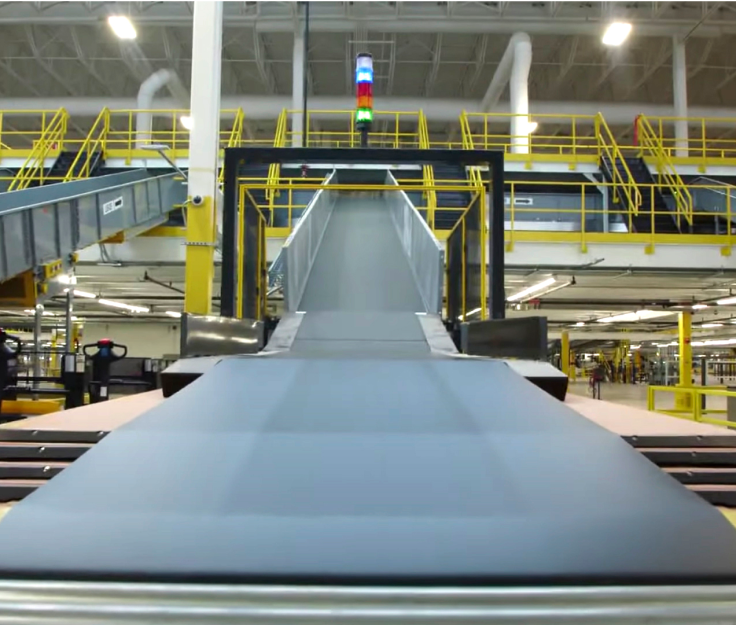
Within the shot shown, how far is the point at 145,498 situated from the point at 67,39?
839 inches

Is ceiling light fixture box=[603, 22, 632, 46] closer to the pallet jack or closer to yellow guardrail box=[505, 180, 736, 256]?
yellow guardrail box=[505, 180, 736, 256]

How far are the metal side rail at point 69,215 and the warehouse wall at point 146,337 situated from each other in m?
11.2

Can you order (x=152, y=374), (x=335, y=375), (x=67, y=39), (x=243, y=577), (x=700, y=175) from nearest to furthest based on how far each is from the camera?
(x=243, y=577), (x=335, y=375), (x=152, y=374), (x=700, y=175), (x=67, y=39)

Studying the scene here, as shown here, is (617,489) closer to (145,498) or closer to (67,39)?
(145,498)

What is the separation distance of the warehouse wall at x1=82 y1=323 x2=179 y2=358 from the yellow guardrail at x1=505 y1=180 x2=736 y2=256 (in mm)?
13189

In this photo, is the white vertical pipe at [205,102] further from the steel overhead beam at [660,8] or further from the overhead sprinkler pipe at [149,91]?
the steel overhead beam at [660,8]

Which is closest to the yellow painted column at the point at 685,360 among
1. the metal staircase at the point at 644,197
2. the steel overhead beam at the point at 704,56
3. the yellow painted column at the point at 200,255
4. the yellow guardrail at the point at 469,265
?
the metal staircase at the point at 644,197

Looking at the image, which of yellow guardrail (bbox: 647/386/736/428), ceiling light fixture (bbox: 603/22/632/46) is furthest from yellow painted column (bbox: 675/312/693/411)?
ceiling light fixture (bbox: 603/22/632/46)

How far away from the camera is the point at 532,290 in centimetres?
1216

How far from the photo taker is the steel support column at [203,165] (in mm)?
7145

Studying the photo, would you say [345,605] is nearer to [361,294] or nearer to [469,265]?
[469,265]

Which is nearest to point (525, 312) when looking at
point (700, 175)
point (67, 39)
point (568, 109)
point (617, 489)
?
point (700, 175)

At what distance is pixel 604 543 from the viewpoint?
1551 mm

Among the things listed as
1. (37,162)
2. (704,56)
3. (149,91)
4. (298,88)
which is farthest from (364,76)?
(704,56)
